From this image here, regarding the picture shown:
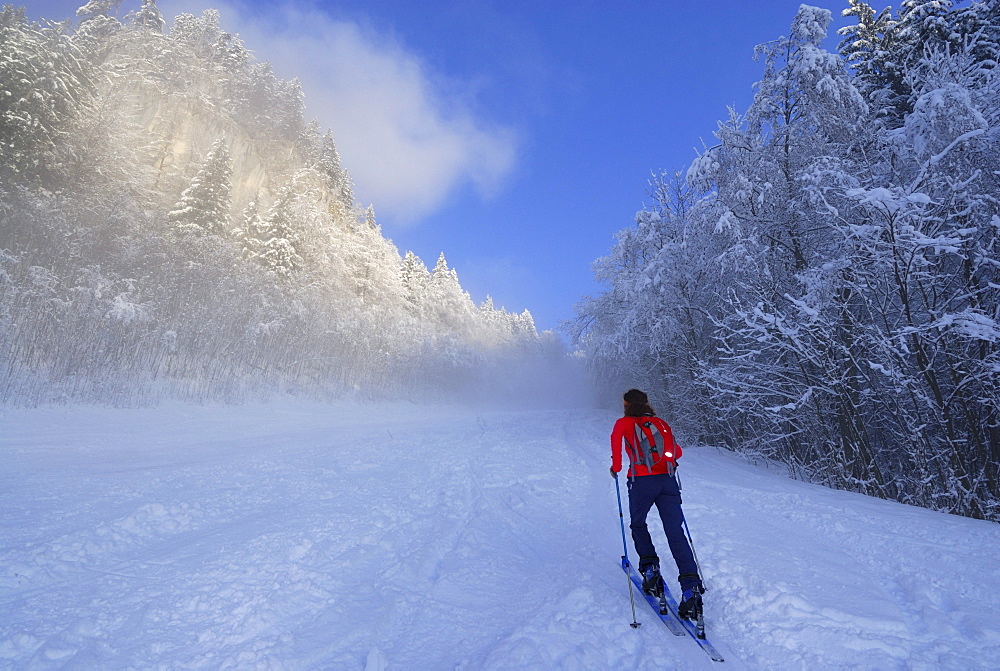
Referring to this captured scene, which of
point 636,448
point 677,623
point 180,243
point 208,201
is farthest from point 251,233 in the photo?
point 677,623

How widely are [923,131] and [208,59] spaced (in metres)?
56.7

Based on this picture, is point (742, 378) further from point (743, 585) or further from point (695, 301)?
point (743, 585)

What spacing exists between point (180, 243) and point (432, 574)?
79.6 feet

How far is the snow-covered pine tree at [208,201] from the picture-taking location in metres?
25.4

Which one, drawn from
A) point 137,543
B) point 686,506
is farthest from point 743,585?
point 137,543

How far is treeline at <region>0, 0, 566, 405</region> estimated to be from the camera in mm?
14094

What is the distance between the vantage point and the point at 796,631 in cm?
310

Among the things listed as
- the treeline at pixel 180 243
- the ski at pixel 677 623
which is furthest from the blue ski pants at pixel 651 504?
the treeline at pixel 180 243

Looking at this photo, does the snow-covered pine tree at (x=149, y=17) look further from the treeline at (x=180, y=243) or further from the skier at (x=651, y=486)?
the skier at (x=651, y=486)

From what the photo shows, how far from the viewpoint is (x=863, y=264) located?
686cm

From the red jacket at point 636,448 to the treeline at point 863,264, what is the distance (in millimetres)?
4073

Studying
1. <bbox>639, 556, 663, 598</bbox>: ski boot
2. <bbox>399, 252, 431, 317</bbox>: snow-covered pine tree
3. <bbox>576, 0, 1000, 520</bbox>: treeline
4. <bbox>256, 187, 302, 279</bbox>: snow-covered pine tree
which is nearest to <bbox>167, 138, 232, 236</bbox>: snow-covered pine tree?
<bbox>256, 187, 302, 279</bbox>: snow-covered pine tree

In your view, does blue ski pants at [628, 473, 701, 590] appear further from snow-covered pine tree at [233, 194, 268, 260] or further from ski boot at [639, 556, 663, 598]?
snow-covered pine tree at [233, 194, 268, 260]

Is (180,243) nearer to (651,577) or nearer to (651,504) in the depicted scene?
(651,504)
